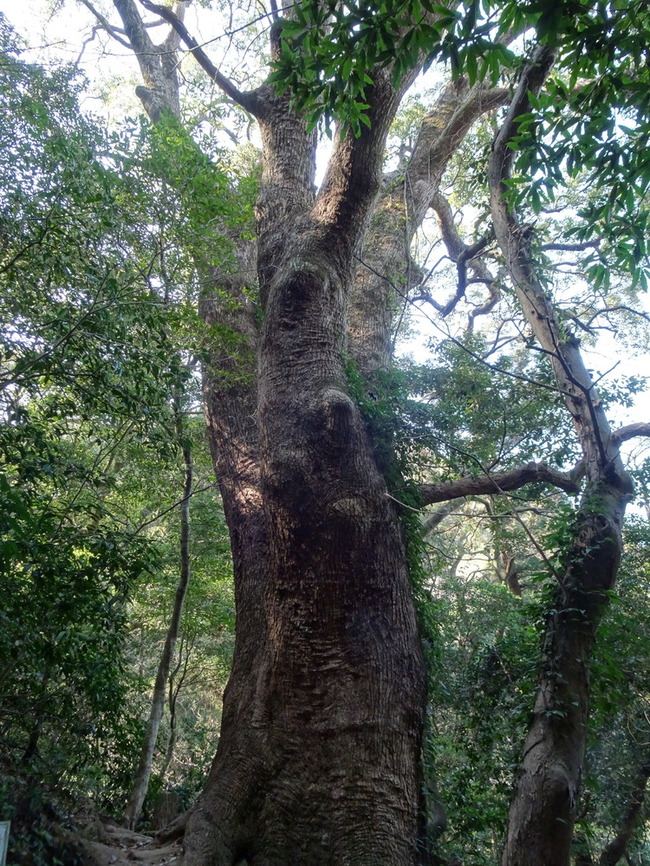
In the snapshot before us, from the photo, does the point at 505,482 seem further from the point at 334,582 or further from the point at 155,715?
the point at 155,715

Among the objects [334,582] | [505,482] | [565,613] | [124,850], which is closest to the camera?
[565,613]

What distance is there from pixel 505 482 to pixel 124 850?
368 centimetres

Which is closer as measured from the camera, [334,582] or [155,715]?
[334,582]

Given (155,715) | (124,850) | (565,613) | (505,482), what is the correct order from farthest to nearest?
(155,715) → (505,482) → (124,850) → (565,613)

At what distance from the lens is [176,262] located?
514 centimetres

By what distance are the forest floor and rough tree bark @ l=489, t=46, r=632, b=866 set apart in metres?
1.84

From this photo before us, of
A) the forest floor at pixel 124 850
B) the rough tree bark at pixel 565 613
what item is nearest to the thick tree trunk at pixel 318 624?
the forest floor at pixel 124 850

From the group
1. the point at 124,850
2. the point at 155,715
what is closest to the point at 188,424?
the point at 155,715

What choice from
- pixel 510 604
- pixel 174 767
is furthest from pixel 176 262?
Answer: pixel 174 767

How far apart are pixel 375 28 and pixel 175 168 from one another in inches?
115

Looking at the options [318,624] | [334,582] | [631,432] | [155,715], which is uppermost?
[631,432]

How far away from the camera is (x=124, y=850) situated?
3.60 meters

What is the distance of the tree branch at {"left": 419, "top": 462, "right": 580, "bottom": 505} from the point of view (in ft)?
15.6

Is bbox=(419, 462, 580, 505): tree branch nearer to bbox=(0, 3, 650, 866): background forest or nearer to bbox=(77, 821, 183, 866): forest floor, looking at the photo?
bbox=(0, 3, 650, 866): background forest
